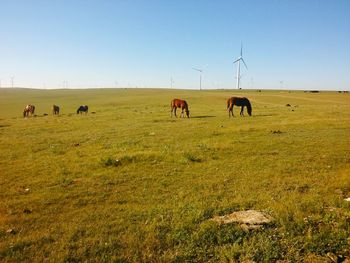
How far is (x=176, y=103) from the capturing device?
3738cm

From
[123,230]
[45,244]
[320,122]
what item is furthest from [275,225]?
[320,122]

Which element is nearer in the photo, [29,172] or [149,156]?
A: [29,172]

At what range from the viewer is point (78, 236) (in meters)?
7.32

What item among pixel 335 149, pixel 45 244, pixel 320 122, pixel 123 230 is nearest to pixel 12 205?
pixel 45 244

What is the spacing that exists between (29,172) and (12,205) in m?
4.14

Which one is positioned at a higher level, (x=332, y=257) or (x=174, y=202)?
(x=174, y=202)

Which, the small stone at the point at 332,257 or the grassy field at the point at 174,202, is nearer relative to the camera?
the small stone at the point at 332,257

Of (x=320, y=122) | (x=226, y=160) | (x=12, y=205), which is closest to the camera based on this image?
(x=12, y=205)

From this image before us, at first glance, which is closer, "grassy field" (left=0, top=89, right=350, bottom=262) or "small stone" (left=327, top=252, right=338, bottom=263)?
Result: "small stone" (left=327, top=252, right=338, bottom=263)

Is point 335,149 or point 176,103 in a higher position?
point 176,103

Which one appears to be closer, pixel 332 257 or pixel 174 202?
pixel 332 257

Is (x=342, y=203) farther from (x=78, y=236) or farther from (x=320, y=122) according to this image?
(x=320, y=122)

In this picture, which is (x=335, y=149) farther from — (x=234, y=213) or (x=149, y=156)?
(x=234, y=213)

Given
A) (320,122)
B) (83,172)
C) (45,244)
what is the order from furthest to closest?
(320,122)
(83,172)
(45,244)
